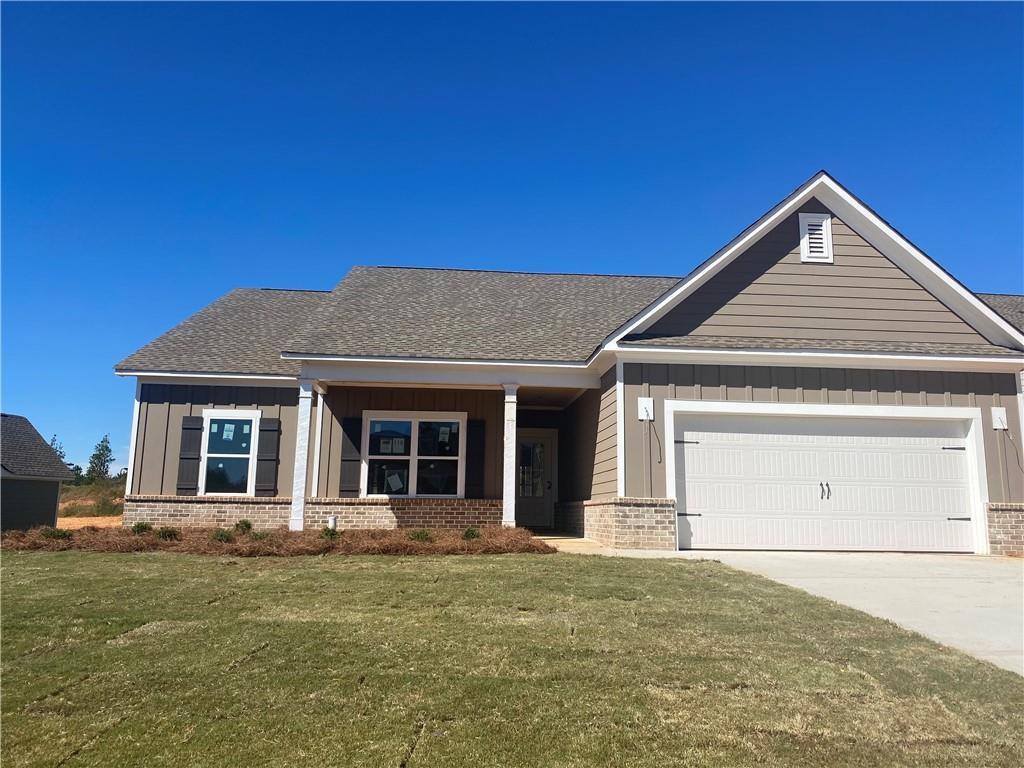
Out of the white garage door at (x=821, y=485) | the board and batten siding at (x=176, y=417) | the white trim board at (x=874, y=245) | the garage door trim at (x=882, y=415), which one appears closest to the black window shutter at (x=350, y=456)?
the board and batten siding at (x=176, y=417)

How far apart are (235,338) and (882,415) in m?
13.4

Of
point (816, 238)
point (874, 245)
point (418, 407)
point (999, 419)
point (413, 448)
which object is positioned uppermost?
point (816, 238)

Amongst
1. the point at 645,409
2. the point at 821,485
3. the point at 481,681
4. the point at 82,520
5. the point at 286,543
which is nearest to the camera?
the point at 481,681

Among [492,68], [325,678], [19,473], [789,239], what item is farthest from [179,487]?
[789,239]

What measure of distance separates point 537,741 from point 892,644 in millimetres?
3333

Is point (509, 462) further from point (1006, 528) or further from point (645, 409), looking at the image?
point (1006, 528)

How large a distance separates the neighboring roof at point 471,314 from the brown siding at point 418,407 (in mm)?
1393

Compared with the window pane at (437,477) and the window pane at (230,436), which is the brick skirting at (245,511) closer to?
the window pane at (437,477)

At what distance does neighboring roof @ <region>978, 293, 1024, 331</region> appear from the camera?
1636 centimetres

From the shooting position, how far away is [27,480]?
56.6 feet

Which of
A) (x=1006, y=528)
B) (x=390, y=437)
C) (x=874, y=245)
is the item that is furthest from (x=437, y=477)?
(x=1006, y=528)

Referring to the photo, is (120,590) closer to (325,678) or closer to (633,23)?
(325,678)

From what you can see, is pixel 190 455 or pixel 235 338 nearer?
pixel 190 455

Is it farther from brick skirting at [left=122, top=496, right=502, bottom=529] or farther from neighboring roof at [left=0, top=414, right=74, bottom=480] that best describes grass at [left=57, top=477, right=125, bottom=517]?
brick skirting at [left=122, top=496, right=502, bottom=529]
